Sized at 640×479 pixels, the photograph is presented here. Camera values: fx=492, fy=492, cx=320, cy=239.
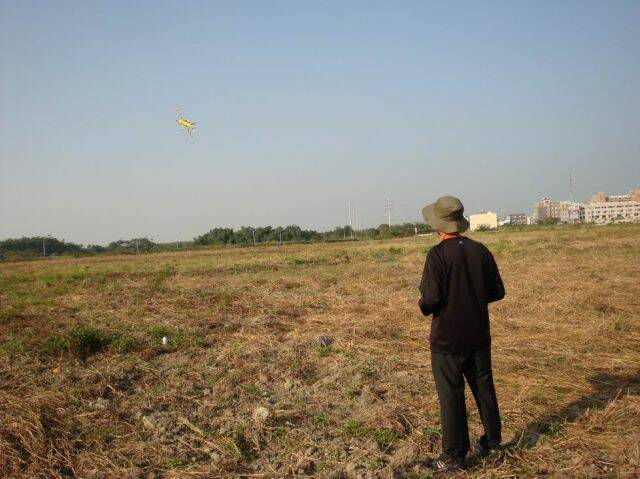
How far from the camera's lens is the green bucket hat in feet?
10.5

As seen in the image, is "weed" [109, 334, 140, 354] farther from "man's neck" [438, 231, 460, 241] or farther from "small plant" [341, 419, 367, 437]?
"man's neck" [438, 231, 460, 241]

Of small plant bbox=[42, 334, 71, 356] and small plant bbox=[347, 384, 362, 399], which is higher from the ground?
small plant bbox=[42, 334, 71, 356]

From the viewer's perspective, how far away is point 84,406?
438 cm

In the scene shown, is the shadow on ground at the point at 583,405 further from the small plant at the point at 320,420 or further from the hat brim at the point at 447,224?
the hat brim at the point at 447,224

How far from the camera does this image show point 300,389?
4742 mm

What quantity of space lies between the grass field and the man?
0.35 metres

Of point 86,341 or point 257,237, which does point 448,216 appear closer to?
point 86,341

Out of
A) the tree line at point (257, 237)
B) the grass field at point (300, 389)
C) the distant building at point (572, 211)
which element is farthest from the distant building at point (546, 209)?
the grass field at point (300, 389)

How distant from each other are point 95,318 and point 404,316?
214 inches

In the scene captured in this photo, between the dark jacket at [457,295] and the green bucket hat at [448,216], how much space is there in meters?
0.12

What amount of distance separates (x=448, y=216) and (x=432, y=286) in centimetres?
48

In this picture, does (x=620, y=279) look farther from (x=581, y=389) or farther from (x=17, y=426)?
(x=17, y=426)

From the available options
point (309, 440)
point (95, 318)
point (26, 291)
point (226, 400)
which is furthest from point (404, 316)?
point (26, 291)

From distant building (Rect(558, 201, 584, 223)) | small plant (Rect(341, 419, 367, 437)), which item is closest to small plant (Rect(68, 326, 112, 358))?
small plant (Rect(341, 419, 367, 437))
